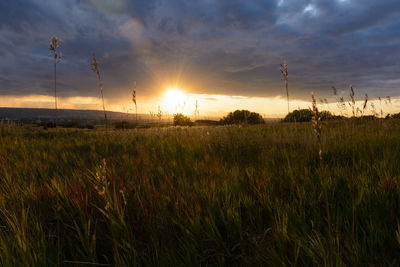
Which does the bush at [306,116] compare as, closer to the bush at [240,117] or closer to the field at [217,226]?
the bush at [240,117]

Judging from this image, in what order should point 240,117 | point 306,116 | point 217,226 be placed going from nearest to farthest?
point 217,226, point 306,116, point 240,117

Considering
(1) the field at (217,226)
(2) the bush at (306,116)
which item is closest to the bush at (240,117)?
(2) the bush at (306,116)

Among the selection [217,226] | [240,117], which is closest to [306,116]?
[240,117]

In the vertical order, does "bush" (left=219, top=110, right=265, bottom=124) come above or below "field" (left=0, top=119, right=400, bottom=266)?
above

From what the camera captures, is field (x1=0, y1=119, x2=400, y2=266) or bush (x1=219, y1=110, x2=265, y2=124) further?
bush (x1=219, y1=110, x2=265, y2=124)

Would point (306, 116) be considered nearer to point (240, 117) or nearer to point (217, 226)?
point (240, 117)

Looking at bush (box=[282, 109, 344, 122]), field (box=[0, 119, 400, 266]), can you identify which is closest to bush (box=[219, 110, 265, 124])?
bush (box=[282, 109, 344, 122])

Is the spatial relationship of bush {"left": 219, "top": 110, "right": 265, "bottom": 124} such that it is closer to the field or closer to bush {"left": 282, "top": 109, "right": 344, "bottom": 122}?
bush {"left": 282, "top": 109, "right": 344, "bottom": 122}

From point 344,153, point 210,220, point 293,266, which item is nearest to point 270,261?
point 293,266

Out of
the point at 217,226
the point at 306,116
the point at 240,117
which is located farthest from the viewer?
the point at 240,117

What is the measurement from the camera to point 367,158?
2.69 m

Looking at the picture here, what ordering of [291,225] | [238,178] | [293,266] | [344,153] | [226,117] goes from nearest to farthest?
[293,266]
[291,225]
[238,178]
[344,153]
[226,117]

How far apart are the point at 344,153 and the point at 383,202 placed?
6.17ft

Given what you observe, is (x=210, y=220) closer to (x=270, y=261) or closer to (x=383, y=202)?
(x=270, y=261)
